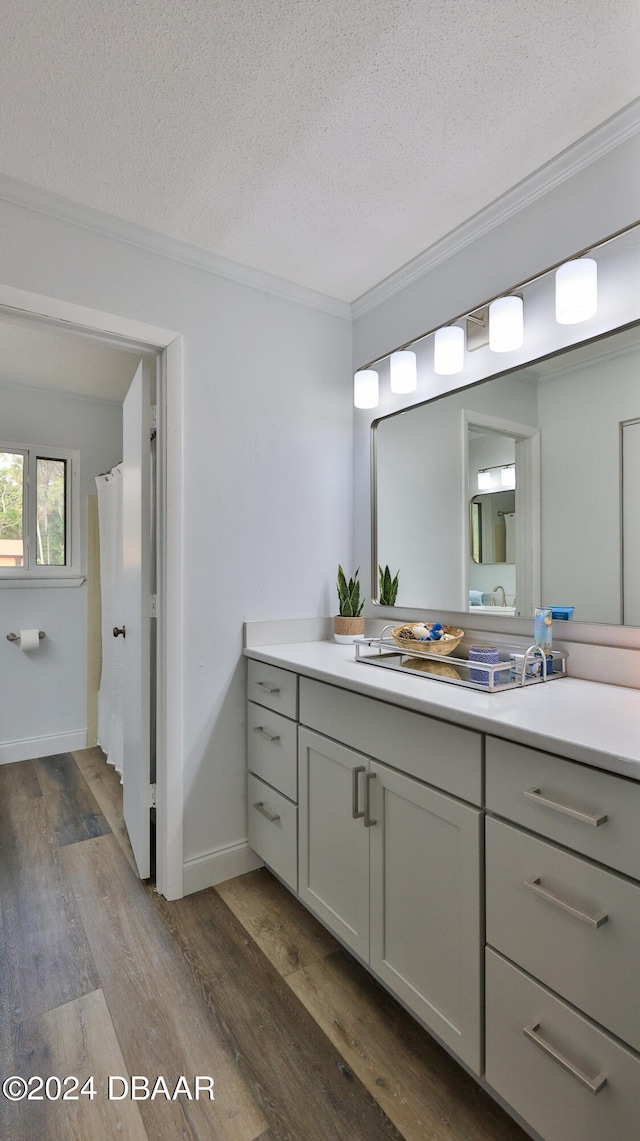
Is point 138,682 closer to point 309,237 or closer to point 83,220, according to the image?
point 83,220

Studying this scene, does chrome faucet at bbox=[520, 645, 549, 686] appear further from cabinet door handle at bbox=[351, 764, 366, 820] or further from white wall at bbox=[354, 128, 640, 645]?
cabinet door handle at bbox=[351, 764, 366, 820]

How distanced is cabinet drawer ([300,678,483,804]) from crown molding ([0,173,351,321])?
1542 millimetres

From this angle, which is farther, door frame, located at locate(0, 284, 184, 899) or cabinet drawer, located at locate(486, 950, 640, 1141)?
door frame, located at locate(0, 284, 184, 899)

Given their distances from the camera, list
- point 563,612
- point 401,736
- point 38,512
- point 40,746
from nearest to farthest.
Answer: point 401,736
point 563,612
point 40,746
point 38,512

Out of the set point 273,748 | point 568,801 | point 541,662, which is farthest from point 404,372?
point 568,801

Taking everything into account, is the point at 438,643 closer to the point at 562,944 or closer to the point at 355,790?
the point at 355,790

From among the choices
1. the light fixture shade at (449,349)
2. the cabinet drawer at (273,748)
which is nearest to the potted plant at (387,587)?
the cabinet drawer at (273,748)

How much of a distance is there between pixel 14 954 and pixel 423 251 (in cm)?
270

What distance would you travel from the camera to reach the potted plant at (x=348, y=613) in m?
2.20

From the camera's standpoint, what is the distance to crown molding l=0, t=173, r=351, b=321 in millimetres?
1646

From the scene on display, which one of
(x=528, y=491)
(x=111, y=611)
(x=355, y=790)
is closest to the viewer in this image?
(x=355, y=790)

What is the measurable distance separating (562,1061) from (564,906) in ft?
0.89

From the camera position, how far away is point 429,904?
125 centimetres

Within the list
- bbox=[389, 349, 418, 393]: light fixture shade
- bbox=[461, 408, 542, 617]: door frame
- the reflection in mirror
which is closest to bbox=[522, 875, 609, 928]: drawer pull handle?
bbox=[461, 408, 542, 617]: door frame
